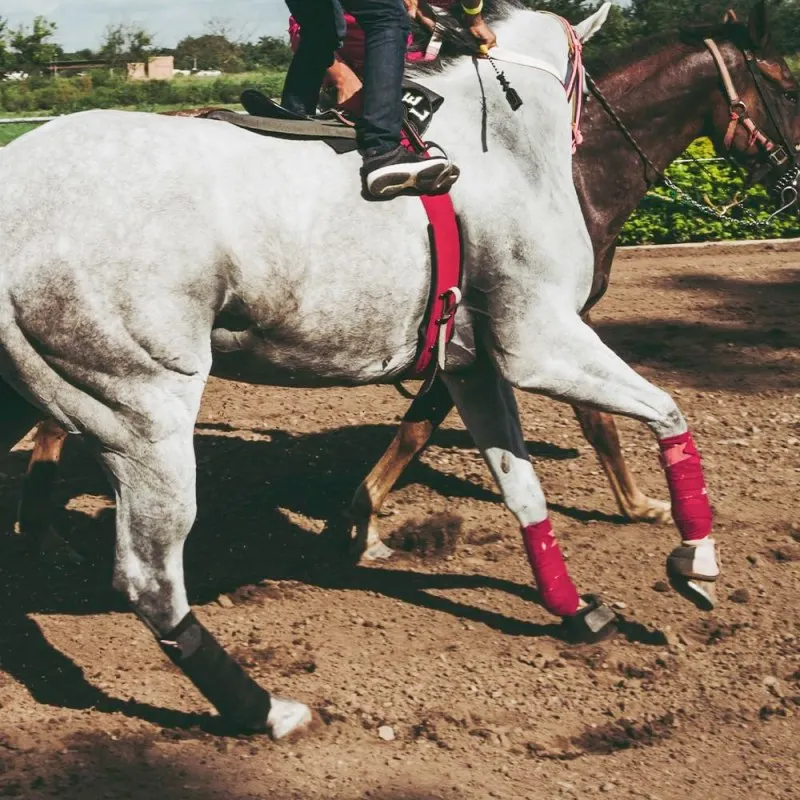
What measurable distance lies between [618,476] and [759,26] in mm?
2158

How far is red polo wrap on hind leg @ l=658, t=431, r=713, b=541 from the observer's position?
4422 mm

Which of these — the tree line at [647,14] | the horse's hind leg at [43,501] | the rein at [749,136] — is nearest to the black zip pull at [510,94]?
the rein at [749,136]

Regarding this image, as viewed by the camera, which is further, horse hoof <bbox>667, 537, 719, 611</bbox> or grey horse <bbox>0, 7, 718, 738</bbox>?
horse hoof <bbox>667, 537, 719, 611</bbox>

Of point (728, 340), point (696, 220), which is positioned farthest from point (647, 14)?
point (728, 340)

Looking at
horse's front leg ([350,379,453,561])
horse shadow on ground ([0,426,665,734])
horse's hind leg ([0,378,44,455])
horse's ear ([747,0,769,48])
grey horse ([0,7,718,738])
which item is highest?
horse's ear ([747,0,769,48])

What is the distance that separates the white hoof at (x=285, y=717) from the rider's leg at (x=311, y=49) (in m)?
2.06

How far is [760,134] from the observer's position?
5.60m

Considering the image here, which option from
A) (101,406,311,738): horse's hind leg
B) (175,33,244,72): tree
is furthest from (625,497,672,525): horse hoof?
(175,33,244,72): tree

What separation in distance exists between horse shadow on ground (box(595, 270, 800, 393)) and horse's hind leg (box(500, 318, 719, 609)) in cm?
371

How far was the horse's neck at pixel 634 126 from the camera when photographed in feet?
17.7

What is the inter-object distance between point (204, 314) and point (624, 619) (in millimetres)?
2318

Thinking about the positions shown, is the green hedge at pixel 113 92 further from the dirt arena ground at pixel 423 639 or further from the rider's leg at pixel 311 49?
the rider's leg at pixel 311 49

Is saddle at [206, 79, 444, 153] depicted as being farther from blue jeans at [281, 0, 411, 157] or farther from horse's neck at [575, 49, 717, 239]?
horse's neck at [575, 49, 717, 239]

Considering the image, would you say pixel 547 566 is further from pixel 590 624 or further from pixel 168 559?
pixel 168 559
